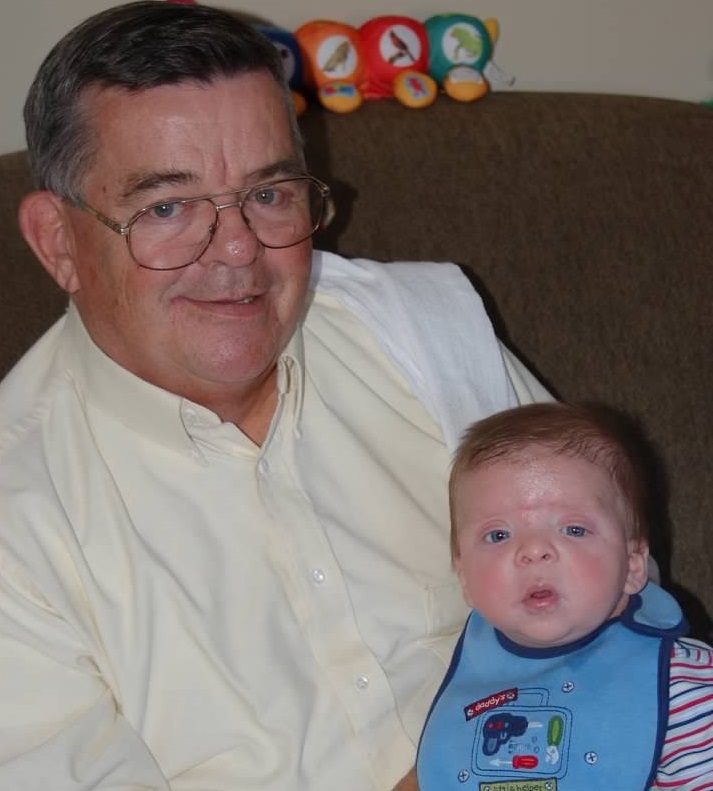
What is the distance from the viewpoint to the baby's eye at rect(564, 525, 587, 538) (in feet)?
5.51

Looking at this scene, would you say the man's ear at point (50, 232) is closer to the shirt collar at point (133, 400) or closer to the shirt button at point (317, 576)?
the shirt collar at point (133, 400)

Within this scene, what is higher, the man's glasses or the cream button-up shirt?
the man's glasses

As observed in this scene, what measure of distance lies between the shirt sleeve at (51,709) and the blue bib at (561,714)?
0.39 metres

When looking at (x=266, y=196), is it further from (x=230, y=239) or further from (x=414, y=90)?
(x=414, y=90)

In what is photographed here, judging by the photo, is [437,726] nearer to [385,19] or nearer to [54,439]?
[54,439]

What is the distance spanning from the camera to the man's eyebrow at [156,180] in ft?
5.53

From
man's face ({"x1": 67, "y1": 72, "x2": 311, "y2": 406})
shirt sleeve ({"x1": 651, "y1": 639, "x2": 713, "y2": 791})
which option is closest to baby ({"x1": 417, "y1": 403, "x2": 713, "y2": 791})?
shirt sleeve ({"x1": 651, "y1": 639, "x2": 713, "y2": 791})

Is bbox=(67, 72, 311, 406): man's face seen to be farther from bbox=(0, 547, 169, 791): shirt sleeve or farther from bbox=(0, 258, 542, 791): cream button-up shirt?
bbox=(0, 547, 169, 791): shirt sleeve

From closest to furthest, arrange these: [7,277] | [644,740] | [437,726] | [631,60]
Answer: [644,740]
[437,726]
[7,277]
[631,60]

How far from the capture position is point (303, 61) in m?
2.42

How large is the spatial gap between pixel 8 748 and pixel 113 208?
2.19 ft

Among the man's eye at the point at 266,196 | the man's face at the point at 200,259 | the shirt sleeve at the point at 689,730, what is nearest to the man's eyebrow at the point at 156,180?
the man's face at the point at 200,259

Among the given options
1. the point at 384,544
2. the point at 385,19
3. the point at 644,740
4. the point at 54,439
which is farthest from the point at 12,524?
the point at 385,19

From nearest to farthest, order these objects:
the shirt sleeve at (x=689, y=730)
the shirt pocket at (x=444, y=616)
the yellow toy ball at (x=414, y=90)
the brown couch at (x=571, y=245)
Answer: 1. the shirt sleeve at (x=689, y=730)
2. the shirt pocket at (x=444, y=616)
3. the brown couch at (x=571, y=245)
4. the yellow toy ball at (x=414, y=90)
